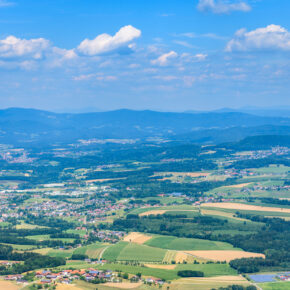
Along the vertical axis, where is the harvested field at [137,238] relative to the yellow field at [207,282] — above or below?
above

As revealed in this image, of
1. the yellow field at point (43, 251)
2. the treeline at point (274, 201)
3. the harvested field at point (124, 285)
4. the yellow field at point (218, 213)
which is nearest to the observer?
the harvested field at point (124, 285)

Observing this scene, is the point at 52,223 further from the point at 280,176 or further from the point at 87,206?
the point at 280,176

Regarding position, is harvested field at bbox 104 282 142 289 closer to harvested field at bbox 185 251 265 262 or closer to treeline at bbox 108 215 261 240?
harvested field at bbox 185 251 265 262

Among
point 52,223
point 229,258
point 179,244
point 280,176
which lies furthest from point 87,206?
point 280,176

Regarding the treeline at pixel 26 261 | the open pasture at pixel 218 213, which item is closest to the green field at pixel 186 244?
the treeline at pixel 26 261

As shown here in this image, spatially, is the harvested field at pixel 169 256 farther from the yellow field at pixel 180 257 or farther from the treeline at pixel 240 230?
the treeline at pixel 240 230

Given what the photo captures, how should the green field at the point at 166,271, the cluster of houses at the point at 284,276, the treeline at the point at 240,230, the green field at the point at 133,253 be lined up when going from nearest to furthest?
1. the cluster of houses at the point at 284,276
2. the green field at the point at 166,271
3. the treeline at the point at 240,230
4. the green field at the point at 133,253
